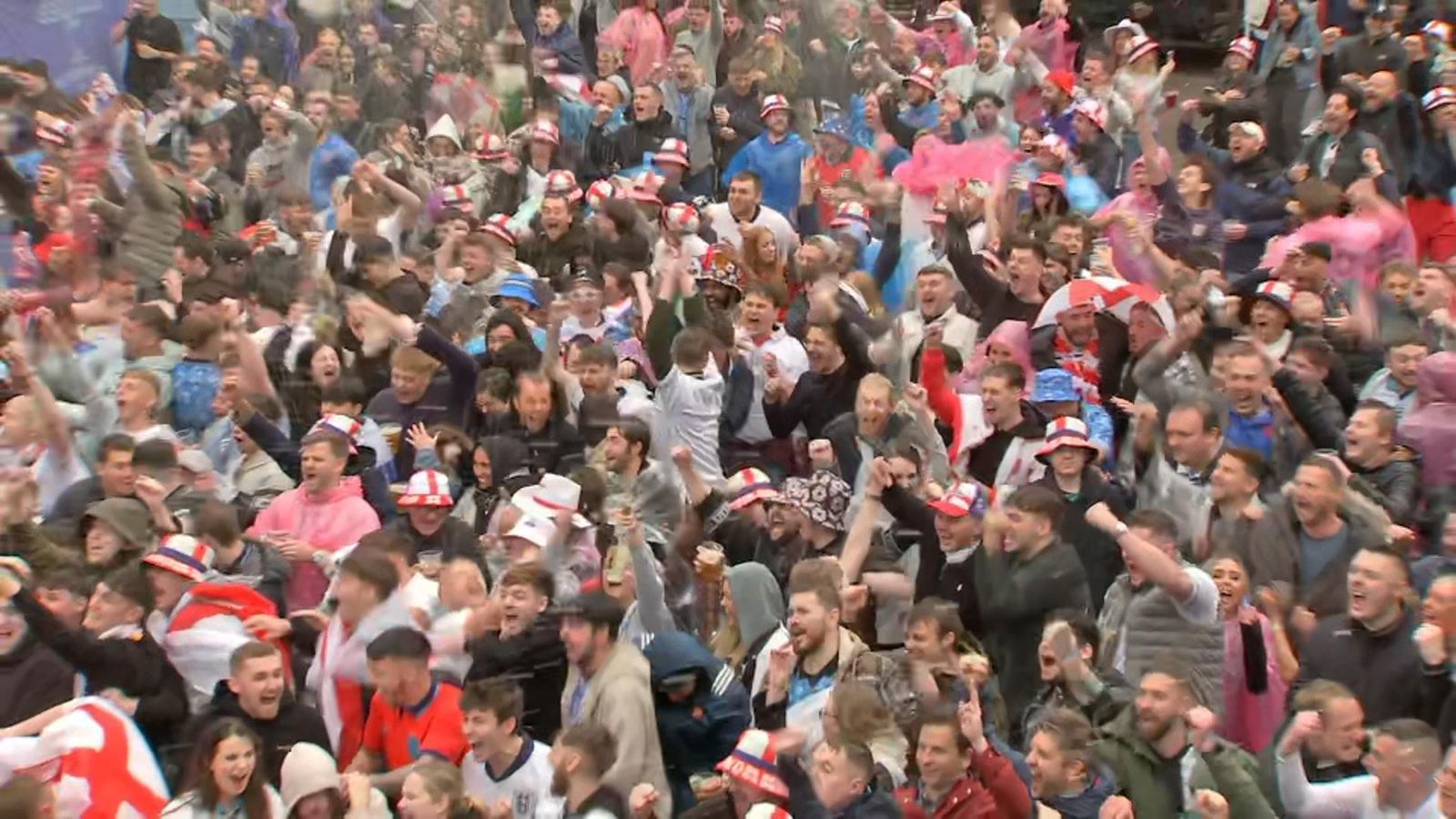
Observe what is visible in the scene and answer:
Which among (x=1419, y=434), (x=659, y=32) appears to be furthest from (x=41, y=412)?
(x=659, y=32)

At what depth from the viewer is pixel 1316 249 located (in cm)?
1124

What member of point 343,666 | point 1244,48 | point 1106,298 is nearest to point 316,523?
point 343,666

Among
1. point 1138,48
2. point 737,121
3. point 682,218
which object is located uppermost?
point 1138,48

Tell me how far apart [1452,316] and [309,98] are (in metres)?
7.79

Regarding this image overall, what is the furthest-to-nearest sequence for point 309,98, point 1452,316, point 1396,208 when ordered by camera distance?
point 309,98
point 1396,208
point 1452,316

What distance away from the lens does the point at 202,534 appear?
851 centimetres

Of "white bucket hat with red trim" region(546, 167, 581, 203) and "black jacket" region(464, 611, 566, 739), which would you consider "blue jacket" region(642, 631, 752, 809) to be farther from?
"white bucket hat with red trim" region(546, 167, 581, 203)

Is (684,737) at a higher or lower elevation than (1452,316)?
lower

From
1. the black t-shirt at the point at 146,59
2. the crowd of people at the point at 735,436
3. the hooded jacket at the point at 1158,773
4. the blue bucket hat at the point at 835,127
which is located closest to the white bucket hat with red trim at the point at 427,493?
the crowd of people at the point at 735,436

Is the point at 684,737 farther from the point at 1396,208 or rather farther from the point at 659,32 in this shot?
the point at 659,32

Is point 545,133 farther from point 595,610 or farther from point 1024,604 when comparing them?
point 595,610

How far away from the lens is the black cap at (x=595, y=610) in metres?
7.46

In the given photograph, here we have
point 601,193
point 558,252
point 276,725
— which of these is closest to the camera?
point 276,725

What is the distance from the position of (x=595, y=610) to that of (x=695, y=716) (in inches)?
17.9
